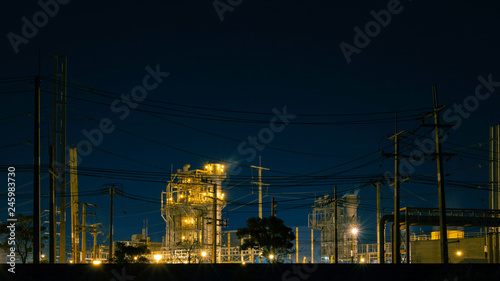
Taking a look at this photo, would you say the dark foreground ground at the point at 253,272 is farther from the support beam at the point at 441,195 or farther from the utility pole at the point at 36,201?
the support beam at the point at 441,195

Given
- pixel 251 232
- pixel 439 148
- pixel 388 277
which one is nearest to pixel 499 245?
pixel 439 148

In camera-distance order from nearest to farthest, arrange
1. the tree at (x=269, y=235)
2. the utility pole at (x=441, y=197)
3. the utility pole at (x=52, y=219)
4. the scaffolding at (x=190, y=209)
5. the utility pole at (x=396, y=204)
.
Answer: the utility pole at (x=52, y=219)
the utility pole at (x=441, y=197)
the utility pole at (x=396, y=204)
the tree at (x=269, y=235)
the scaffolding at (x=190, y=209)

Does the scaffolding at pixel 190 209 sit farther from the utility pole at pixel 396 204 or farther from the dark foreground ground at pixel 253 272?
the dark foreground ground at pixel 253 272

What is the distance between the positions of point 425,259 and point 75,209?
128 ft

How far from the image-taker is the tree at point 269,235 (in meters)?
40.9

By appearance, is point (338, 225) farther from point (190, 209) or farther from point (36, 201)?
point (36, 201)

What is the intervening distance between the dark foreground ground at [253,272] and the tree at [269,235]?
60.3 ft

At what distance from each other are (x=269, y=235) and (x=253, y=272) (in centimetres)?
1984

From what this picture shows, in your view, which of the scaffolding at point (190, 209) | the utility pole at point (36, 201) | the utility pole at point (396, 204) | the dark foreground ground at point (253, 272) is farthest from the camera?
the scaffolding at point (190, 209)

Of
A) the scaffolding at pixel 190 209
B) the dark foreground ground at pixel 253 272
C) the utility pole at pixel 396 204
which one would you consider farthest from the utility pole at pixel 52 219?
the scaffolding at pixel 190 209

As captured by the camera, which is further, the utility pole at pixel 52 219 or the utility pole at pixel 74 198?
the utility pole at pixel 74 198

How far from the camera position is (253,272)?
70.3ft

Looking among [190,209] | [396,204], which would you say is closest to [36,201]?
[396,204]

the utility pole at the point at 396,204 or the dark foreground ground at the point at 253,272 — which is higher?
the utility pole at the point at 396,204
